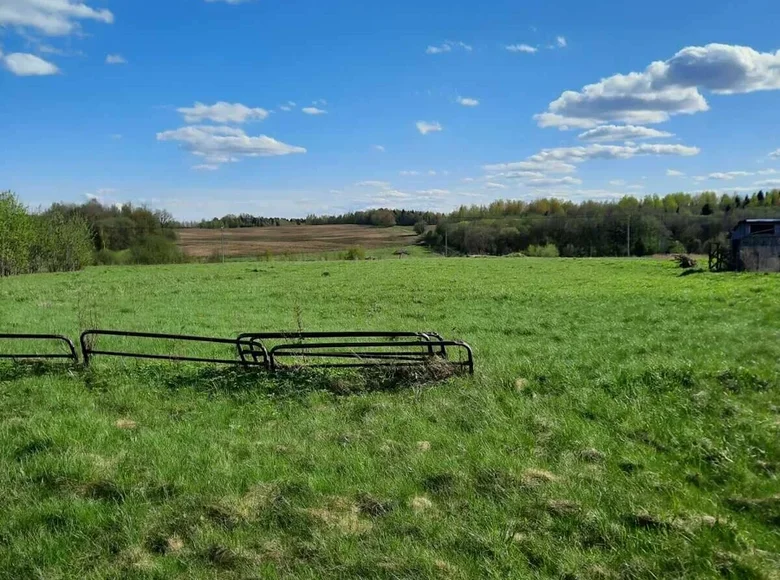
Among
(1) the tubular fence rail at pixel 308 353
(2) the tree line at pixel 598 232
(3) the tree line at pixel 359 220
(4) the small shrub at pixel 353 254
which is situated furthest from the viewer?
(3) the tree line at pixel 359 220

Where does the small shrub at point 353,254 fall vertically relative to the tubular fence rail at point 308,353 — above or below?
above

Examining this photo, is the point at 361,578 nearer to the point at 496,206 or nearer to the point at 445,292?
the point at 445,292

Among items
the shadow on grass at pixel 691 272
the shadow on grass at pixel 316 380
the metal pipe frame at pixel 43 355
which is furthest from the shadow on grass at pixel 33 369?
the shadow on grass at pixel 691 272

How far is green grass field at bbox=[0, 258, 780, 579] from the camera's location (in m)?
4.08

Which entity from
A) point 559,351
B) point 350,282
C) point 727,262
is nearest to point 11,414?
point 559,351

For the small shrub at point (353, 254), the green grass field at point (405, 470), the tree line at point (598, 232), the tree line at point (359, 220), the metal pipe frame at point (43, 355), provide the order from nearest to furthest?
the green grass field at point (405, 470) → the metal pipe frame at point (43, 355) → the small shrub at point (353, 254) → the tree line at point (598, 232) → the tree line at point (359, 220)

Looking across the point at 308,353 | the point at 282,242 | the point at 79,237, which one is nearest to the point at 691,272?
the point at 308,353

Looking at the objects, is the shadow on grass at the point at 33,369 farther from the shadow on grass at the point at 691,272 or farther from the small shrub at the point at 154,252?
the small shrub at the point at 154,252

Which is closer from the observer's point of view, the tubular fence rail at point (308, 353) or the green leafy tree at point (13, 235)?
the tubular fence rail at point (308, 353)

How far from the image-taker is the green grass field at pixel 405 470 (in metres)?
4.08

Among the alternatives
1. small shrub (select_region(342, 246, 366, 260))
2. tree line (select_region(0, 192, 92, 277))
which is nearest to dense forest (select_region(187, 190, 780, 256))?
small shrub (select_region(342, 246, 366, 260))

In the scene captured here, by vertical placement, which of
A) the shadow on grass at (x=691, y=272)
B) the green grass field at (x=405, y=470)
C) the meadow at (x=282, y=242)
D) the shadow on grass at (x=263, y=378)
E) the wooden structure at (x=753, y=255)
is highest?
the meadow at (x=282, y=242)

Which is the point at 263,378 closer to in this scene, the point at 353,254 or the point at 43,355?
the point at 43,355

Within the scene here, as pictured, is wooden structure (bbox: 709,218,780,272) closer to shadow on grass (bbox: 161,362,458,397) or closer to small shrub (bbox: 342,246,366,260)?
shadow on grass (bbox: 161,362,458,397)
